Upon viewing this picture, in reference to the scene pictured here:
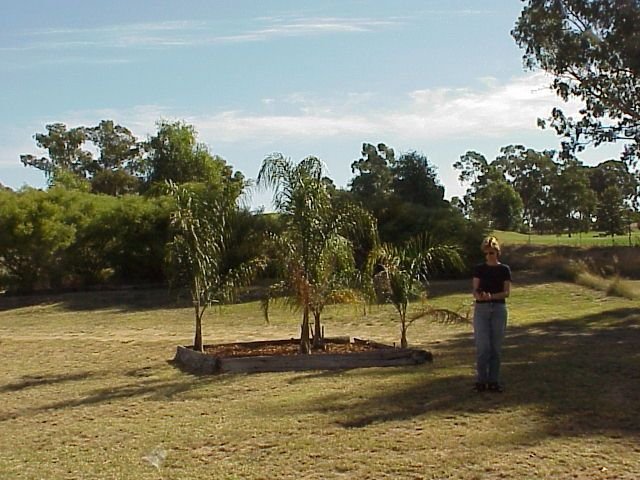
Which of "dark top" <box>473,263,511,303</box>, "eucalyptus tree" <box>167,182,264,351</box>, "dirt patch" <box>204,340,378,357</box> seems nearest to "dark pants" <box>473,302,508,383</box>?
"dark top" <box>473,263,511,303</box>

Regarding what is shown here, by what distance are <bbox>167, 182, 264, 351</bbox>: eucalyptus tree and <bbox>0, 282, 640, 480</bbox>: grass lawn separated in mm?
1436

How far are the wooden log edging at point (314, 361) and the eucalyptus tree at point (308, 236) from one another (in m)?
0.90

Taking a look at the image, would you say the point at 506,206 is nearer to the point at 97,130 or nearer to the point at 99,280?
the point at 97,130

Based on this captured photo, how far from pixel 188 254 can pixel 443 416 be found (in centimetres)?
715

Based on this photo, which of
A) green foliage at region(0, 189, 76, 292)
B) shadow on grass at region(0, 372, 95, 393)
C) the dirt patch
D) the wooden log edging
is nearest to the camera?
shadow on grass at region(0, 372, 95, 393)

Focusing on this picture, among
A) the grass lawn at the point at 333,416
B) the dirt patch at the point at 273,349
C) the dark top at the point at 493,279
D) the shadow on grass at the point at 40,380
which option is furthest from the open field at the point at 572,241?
the dark top at the point at 493,279

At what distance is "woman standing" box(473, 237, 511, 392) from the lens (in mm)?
10281

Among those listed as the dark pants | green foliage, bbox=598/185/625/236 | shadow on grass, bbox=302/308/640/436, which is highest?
green foliage, bbox=598/185/625/236

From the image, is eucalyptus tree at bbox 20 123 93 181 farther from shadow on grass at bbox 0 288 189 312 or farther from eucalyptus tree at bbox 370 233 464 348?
eucalyptus tree at bbox 370 233 464 348

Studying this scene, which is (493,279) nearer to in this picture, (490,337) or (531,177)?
(490,337)

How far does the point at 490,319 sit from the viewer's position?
10312 mm

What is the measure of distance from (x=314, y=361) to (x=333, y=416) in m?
4.13

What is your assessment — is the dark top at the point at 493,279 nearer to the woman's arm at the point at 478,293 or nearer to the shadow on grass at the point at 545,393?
the woman's arm at the point at 478,293

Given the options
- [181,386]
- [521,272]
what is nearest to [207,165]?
[521,272]
